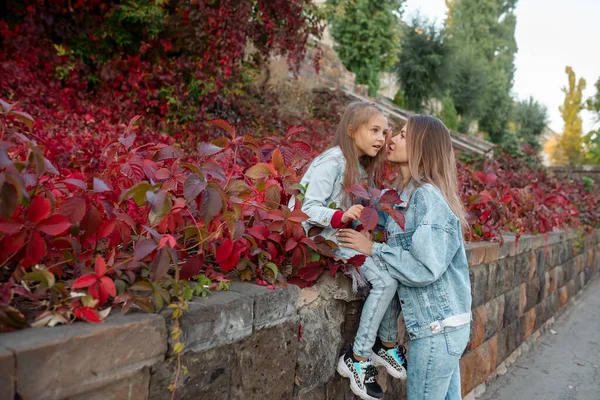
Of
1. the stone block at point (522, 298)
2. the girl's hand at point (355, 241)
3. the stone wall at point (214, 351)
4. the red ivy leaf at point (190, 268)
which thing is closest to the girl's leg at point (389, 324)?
the stone wall at point (214, 351)

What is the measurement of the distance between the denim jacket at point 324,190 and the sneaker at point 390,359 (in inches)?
20.5

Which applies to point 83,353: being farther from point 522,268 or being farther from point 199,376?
point 522,268

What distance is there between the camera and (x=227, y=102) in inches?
241

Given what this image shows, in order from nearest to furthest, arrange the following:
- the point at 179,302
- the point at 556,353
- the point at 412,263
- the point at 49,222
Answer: the point at 49,222
the point at 179,302
the point at 412,263
the point at 556,353

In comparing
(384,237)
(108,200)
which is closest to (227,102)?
(384,237)

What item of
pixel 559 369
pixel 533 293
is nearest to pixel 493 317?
pixel 559 369

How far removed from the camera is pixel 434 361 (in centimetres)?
200

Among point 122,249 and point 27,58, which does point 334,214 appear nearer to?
point 122,249

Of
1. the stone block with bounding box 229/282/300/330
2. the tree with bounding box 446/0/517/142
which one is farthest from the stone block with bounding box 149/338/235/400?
the tree with bounding box 446/0/517/142

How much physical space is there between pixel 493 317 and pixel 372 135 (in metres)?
2.17

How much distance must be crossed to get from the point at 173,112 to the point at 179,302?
4.76 meters

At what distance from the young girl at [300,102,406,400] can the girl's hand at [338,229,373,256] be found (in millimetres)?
26

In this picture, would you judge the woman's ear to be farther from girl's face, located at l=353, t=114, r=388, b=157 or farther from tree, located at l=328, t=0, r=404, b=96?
tree, located at l=328, t=0, r=404, b=96

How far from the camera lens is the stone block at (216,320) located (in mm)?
1347
